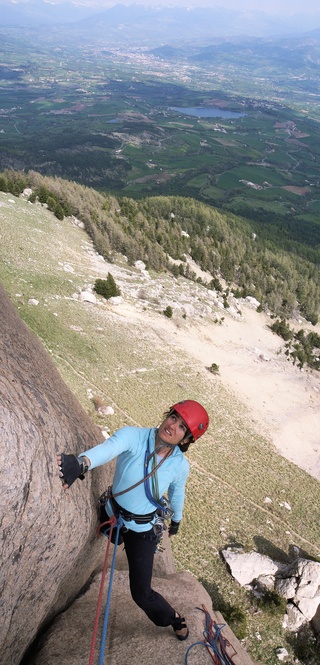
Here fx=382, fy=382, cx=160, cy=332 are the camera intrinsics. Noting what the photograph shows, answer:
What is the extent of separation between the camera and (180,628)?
759cm

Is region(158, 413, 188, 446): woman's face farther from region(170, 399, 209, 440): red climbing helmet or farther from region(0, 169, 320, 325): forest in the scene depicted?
region(0, 169, 320, 325): forest

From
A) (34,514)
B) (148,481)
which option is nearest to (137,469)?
(148,481)

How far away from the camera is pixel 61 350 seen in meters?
27.9

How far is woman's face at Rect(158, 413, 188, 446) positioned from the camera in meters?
7.24

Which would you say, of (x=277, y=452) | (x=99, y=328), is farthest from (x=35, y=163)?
(x=277, y=452)

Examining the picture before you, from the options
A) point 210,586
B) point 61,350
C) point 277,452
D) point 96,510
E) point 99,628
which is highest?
point 96,510

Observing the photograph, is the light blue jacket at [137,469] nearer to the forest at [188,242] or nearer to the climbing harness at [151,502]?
the climbing harness at [151,502]

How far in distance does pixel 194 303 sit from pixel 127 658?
45.3 m

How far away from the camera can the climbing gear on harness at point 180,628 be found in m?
7.56

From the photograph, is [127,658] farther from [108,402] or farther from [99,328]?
[99,328]

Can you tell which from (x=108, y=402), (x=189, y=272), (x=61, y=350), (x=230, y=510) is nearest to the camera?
(x=230, y=510)

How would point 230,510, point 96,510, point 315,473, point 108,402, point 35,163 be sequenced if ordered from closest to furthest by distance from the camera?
point 96,510
point 230,510
point 108,402
point 315,473
point 35,163

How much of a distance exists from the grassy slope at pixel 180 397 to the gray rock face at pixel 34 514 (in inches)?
376

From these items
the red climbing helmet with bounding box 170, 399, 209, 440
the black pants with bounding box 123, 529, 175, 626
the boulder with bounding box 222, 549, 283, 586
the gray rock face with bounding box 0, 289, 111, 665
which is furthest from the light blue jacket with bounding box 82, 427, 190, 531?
the boulder with bounding box 222, 549, 283, 586
